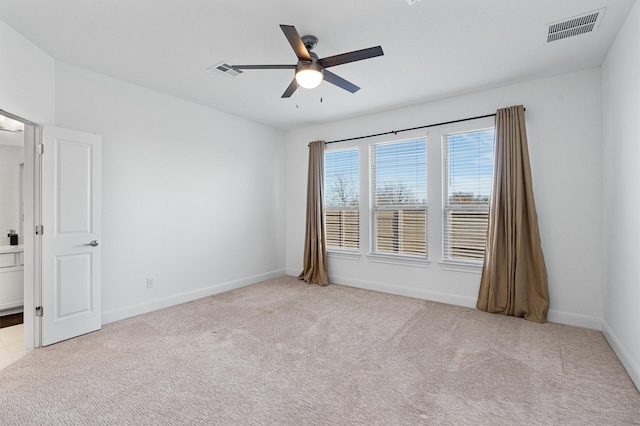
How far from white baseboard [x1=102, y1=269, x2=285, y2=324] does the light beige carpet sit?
0.16 meters

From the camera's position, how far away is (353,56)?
8.08 feet

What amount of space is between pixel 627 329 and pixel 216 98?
5.11m

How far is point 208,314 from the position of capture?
3.93 metres

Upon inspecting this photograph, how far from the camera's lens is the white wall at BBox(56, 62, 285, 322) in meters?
3.65

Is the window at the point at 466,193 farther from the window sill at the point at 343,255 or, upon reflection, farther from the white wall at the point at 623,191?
the window sill at the point at 343,255

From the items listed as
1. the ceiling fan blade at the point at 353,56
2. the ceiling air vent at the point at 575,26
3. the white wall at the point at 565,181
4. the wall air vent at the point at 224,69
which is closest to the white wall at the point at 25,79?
the wall air vent at the point at 224,69

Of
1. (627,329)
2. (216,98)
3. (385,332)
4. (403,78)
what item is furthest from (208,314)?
(627,329)

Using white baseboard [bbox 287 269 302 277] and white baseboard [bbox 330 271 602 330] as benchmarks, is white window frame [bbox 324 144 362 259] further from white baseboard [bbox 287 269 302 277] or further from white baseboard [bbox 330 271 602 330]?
white baseboard [bbox 287 269 302 277]

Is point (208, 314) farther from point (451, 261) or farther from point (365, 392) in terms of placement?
point (451, 261)

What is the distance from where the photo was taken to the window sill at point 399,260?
15.1 ft

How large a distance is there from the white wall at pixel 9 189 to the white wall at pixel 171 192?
88.0 inches

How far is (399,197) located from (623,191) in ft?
8.50

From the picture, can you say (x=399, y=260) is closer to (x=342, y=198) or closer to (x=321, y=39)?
(x=342, y=198)

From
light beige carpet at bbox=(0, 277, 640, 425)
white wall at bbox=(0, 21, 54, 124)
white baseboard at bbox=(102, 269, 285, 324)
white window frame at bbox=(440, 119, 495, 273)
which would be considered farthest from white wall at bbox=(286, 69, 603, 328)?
white wall at bbox=(0, 21, 54, 124)
